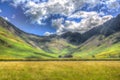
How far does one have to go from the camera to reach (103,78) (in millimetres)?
38906

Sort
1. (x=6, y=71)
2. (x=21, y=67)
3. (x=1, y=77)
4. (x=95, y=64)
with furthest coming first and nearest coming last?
(x=95, y=64) < (x=21, y=67) < (x=6, y=71) < (x=1, y=77)

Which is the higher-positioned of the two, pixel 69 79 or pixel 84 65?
pixel 84 65

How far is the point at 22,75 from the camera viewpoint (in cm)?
3678

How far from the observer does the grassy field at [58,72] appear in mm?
36719

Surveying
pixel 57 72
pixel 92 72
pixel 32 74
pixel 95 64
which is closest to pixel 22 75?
pixel 32 74

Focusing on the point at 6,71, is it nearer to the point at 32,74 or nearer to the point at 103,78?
the point at 32,74

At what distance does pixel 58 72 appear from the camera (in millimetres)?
39438

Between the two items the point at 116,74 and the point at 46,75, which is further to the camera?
the point at 116,74

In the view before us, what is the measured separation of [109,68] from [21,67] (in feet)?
50.5

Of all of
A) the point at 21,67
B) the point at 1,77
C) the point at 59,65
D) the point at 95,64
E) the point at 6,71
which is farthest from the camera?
the point at 95,64

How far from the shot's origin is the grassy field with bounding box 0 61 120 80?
120ft

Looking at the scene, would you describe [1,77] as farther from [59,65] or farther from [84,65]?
[84,65]

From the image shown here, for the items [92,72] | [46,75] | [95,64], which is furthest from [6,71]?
[95,64]

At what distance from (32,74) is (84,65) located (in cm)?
1114
